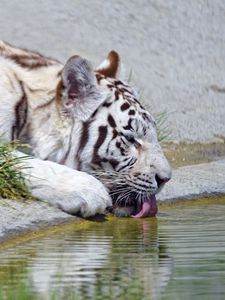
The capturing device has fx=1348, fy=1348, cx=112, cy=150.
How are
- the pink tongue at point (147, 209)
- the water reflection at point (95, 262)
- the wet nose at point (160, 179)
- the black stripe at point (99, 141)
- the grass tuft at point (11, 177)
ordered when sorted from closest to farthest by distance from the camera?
the water reflection at point (95, 262) → the grass tuft at point (11, 177) → the wet nose at point (160, 179) → the pink tongue at point (147, 209) → the black stripe at point (99, 141)

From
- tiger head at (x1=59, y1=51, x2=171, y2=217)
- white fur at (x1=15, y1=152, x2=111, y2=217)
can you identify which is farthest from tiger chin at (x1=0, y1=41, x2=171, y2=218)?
white fur at (x1=15, y1=152, x2=111, y2=217)

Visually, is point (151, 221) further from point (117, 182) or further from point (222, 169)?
point (222, 169)

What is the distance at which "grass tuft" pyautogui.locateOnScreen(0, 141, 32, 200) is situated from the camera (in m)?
7.13

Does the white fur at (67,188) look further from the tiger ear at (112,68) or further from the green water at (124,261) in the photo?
the tiger ear at (112,68)

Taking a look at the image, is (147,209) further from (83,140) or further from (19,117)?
(19,117)

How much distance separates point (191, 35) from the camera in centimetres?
1245

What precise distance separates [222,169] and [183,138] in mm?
1788

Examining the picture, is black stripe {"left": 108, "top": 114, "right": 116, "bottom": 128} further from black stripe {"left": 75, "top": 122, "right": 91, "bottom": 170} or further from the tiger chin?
black stripe {"left": 75, "top": 122, "right": 91, "bottom": 170}

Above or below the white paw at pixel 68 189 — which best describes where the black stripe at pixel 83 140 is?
above

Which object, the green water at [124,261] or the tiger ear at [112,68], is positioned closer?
the green water at [124,261]

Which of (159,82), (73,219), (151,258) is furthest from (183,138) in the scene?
(151,258)

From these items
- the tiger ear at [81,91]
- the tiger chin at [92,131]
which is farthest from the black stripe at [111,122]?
the tiger ear at [81,91]

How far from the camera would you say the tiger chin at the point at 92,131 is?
756 centimetres

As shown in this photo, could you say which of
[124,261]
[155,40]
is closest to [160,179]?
[124,261]
